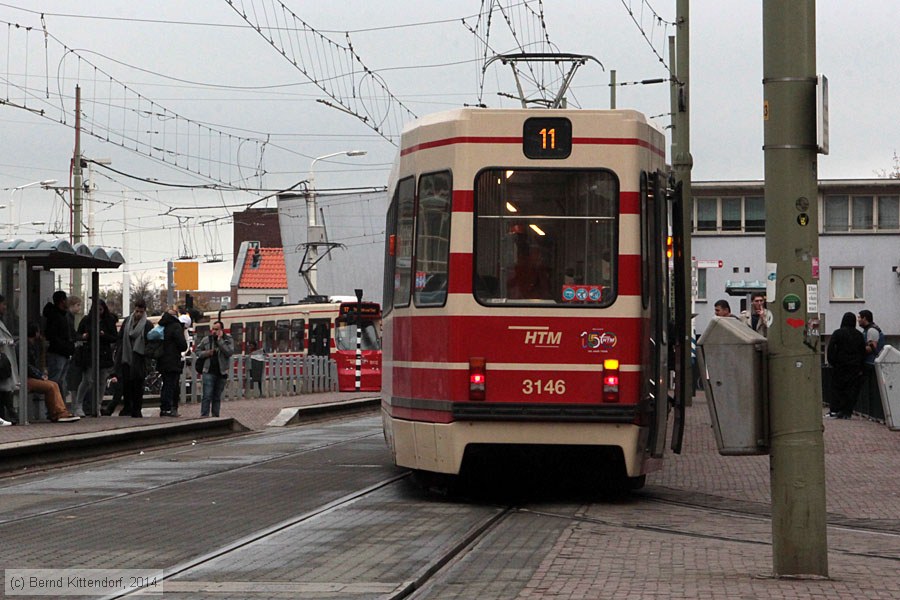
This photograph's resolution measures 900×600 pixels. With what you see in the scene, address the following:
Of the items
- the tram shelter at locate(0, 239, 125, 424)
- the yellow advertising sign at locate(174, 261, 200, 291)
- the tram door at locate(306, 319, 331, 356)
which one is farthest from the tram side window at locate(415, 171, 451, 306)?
the yellow advertising sign at locate(174, 261, 200, 291)

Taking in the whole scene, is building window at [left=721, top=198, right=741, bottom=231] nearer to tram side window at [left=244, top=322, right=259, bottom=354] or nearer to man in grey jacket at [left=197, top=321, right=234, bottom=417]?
tram side window at [left=244, top=322, right=259, bottom=354]

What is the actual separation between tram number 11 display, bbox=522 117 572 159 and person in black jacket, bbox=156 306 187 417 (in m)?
11.6

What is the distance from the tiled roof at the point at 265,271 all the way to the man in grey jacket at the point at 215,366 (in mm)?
71078

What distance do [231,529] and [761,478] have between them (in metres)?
6.06

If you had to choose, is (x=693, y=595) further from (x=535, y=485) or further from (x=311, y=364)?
(x=311, y=364)

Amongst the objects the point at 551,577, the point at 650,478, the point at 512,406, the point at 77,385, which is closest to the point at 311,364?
the point at 77,385

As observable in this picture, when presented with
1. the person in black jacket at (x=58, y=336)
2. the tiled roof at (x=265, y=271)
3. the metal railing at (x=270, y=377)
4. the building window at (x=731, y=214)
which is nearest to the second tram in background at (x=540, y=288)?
the person in black jacket at (x=58, y=336)

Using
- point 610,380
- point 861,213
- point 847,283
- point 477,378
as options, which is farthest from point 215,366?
point 861,213

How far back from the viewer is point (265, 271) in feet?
314

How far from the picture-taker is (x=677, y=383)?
11203 mm

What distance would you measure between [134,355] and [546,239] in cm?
1158

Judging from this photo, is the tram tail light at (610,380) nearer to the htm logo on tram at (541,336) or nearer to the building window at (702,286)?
the htm logo on tram at (541,336)

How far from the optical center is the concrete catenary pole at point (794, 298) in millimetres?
7277

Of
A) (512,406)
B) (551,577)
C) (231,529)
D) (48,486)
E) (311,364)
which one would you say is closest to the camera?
(551,577)
